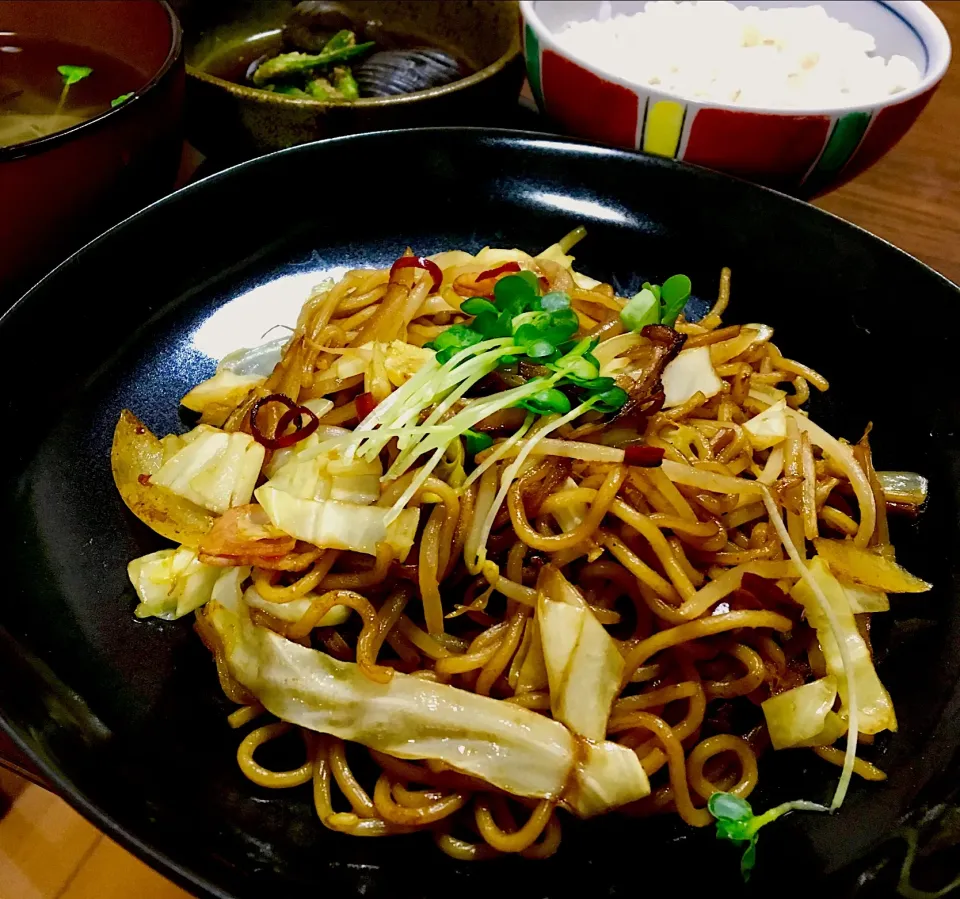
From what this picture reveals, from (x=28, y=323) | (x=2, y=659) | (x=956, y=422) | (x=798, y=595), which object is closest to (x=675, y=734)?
(x=798, y=595)

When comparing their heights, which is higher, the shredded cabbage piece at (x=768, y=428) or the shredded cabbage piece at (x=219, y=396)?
the shredded cabbage piece at (x=768, y=428)

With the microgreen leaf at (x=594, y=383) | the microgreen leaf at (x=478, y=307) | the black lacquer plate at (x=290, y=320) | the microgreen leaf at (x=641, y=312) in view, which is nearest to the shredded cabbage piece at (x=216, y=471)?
the black lacquer plate at (x=290, y=320)

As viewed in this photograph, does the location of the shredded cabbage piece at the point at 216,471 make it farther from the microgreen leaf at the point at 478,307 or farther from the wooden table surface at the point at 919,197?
the wooden table surface at the point at 919,197

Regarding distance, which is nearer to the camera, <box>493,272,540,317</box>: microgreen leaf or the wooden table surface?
<box>493,272,540,317</box>: microgreen leaf

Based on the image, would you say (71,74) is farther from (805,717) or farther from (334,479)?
(805,717)

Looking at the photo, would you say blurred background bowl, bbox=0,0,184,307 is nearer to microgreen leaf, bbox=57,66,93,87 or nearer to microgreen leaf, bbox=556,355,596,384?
microgreen leaf, bbox=57,66,93,87

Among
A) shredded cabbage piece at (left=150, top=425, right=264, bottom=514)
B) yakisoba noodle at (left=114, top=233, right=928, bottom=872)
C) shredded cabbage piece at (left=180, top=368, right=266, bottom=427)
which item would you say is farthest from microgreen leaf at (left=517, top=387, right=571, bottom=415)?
shredded cabbage piece at (left=180, top=368, right=266, bottom=427)
